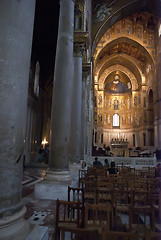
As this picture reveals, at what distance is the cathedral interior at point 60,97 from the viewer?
2184 mm

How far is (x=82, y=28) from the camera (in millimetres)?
8219

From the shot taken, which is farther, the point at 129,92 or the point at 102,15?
the point at 129,92

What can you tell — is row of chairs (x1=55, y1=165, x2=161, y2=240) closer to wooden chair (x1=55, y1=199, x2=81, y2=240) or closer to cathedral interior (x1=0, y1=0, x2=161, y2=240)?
wooden chair (x1=55, y1=199, x2=81, y2=240)

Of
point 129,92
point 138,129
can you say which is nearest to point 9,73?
point 138,129

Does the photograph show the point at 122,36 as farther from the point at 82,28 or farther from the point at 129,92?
the point at 82,28

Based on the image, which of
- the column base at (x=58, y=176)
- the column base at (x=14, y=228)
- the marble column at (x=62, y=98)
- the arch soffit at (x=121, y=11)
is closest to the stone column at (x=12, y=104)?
the column base at (x=14, y=228)

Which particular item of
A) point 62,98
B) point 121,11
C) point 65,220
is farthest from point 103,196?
point 121,11

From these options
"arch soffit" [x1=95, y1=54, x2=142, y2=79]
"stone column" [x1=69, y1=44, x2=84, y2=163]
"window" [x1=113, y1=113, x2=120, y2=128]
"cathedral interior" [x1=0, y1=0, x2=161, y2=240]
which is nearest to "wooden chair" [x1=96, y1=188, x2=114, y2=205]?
"cathedral interior" [x1=0, y1=0, x2=161, y2=240]

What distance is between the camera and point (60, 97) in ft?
16.6

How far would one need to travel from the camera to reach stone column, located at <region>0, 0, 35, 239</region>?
79.7 inches

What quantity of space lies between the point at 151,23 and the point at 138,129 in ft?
57.4

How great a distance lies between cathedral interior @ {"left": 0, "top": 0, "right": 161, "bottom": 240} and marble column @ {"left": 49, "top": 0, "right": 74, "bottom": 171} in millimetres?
28

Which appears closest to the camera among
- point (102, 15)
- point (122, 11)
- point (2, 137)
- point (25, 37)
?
Result: point (2, 137)

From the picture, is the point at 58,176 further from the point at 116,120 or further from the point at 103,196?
the point at 116,120
